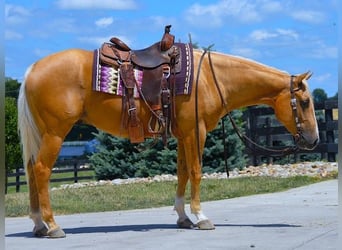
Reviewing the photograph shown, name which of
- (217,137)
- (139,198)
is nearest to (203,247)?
(139,198)

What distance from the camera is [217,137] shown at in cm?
1969

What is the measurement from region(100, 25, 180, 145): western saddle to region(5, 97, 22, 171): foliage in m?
12.9

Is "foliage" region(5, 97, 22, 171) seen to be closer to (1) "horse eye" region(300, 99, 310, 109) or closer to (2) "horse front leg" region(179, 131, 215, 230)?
(2) "horse front leg" region(179, 131, 215, 230)

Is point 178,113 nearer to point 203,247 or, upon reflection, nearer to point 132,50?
point 132,50

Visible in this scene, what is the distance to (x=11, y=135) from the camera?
22188mm

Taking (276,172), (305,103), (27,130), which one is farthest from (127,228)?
(276,172)

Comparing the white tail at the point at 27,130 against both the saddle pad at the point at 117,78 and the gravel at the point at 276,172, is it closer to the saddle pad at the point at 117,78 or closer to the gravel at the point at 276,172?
Result: the saddle pad at the point at 117,78

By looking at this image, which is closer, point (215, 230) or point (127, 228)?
point (215, 230)

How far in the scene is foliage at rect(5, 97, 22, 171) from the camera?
21188mm

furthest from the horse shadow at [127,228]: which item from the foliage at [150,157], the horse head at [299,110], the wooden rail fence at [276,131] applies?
the wooden rail fence at [276,131]

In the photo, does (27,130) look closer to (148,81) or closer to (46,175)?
(46,175)

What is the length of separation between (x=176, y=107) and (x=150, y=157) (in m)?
12.0

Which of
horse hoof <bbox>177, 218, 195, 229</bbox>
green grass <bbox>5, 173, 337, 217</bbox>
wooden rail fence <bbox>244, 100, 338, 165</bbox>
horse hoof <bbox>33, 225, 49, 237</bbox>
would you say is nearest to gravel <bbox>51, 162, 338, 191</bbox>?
green grass <bbox>5, 173, 337, 217</bbox>

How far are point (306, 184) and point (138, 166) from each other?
7041 millimetres
